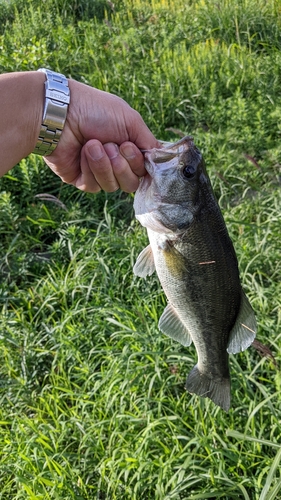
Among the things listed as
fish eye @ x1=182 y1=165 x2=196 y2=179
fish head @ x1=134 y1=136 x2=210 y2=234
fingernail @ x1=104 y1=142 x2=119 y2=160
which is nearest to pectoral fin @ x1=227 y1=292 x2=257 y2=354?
fish head @ x1=134 y1=136 x2=210 y2=234

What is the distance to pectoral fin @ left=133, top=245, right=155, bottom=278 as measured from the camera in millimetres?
2119

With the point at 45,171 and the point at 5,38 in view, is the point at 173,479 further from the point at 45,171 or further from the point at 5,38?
the point at 5,38

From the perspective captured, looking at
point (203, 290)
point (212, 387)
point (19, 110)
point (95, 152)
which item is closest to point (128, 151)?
point (95, 152)

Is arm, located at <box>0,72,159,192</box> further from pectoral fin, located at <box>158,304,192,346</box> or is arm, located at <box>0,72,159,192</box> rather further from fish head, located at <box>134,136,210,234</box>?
pectoral fin, located at <box>158,304,192,346</box>

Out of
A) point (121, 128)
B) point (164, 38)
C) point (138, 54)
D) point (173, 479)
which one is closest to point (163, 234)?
point (121, 128)

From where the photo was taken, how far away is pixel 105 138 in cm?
210

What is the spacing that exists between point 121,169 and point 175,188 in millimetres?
243

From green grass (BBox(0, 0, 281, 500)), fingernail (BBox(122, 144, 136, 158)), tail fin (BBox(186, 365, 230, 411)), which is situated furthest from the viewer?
green grass (BBox(0, 0, 281, 500))

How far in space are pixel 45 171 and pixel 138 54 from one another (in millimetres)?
2124

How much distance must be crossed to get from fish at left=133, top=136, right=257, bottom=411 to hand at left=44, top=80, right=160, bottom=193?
0.08 metres

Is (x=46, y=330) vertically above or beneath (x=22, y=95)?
beneath

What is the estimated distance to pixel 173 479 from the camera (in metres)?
2.33

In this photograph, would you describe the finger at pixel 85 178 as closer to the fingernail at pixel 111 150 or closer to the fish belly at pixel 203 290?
the fingernail at pixel 111 150

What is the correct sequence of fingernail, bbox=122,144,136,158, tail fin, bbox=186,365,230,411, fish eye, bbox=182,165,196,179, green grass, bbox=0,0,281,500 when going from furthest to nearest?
green grass, bbox=0,0,281,500 < tail fin, bbox=186,365,230,411 < fingernail, bbox=122,144,136,158 < fish eye, bbox=182,165,196,179
